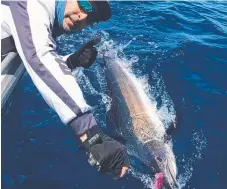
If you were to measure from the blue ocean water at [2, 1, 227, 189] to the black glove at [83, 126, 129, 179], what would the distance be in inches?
60.9

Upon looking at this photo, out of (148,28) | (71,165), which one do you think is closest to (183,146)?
(71,165)

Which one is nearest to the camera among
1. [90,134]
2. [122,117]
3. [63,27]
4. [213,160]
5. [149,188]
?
[90,134]

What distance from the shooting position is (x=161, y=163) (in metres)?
4.38

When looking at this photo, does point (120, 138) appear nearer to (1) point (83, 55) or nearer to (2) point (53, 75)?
(1) point (83, 55)

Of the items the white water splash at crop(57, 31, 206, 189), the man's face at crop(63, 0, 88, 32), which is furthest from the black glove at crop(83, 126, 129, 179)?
the white water splash at crop(57, 31, 206, 189)

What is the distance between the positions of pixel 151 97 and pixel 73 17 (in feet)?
9.73

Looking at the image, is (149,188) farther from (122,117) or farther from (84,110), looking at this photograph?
(84,110)

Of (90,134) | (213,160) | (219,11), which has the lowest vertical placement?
(219,11)

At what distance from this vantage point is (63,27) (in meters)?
3.11

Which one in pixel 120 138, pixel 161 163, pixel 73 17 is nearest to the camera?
pixel 73 17

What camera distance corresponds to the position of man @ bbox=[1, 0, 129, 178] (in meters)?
2.58

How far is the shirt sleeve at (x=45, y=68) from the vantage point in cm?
262

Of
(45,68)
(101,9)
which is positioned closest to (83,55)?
(101,9)

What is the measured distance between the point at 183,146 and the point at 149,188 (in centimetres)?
91
